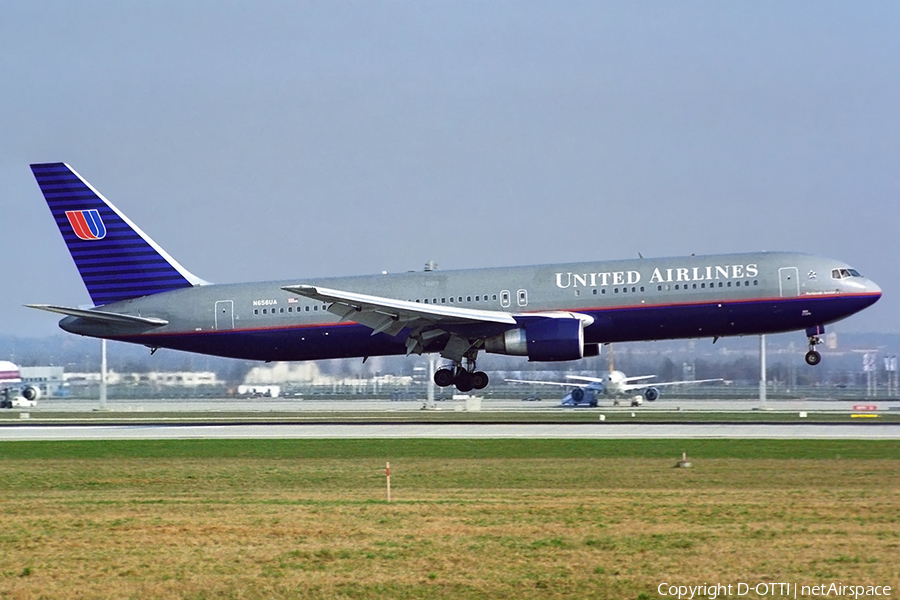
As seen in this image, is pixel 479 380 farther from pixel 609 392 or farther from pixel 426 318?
pixel 609 392

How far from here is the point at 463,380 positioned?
4725 cm

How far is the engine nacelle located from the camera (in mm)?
43000

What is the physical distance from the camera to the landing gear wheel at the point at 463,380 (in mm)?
47125

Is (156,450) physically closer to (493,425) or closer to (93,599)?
(493,425)

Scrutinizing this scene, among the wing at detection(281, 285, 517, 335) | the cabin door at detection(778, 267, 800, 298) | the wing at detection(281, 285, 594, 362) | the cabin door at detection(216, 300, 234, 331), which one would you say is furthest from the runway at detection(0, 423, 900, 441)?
the cabin door at detection(778, 267, 800, 298)

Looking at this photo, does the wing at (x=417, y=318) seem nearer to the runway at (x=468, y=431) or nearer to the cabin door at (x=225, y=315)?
the runway at (x=468, y=431)

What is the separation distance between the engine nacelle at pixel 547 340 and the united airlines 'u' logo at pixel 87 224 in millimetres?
18363

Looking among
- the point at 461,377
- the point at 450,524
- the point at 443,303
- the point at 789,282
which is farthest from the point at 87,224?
the point at 450,524

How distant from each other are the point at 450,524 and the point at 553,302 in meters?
25.3

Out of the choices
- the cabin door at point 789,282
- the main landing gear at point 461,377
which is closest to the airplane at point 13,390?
the main landing gear at point 461,377

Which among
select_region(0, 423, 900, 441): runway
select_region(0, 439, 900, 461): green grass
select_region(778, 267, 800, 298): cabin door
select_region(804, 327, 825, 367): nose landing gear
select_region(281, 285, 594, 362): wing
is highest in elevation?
select_region(778, 267, 800, 298): cabin door

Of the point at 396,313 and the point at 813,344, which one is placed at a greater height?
the point at 396,313

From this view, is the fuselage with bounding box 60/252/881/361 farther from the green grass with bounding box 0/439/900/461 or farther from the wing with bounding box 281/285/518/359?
the green grass with bounding box 0/439/900/461

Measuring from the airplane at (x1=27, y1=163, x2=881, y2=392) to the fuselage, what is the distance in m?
0.05
